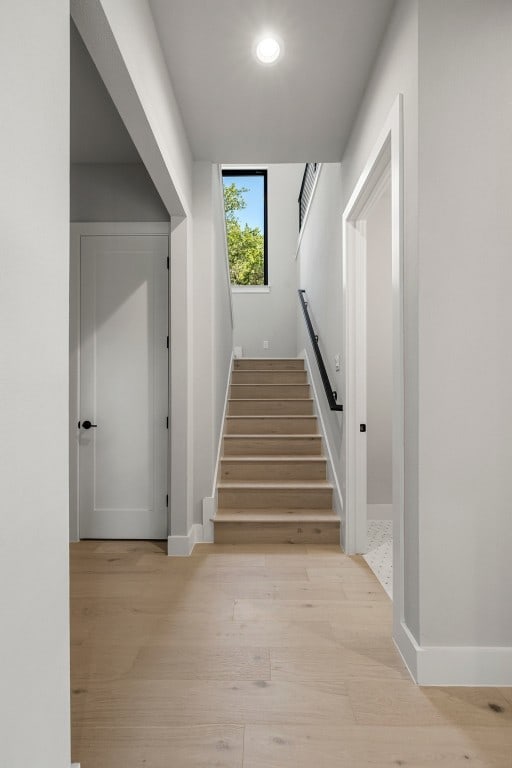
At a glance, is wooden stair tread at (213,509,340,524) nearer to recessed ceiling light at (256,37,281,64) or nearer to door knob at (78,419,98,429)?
door knob at (78,419,98,429)

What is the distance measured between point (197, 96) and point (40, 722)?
2837mm

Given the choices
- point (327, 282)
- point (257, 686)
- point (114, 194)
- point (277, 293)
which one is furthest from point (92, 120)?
point (277, 293)

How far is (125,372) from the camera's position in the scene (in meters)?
3.38

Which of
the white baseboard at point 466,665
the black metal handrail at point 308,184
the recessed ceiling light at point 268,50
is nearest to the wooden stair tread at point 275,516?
the white baseboard at point 466,665

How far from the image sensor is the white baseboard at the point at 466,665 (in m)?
1.71

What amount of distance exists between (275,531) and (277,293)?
14.3 ft

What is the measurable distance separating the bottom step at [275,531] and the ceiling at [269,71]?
2510 millimetres

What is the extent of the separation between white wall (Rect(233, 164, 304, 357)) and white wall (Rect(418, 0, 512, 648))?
16.7 ft

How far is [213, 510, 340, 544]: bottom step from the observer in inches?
128

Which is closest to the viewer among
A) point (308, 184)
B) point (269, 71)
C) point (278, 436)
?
point (269, 71)

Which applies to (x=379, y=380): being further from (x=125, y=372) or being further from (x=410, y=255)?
(x=410, y=255)

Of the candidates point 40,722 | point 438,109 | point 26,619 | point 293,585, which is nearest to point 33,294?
point 26,619

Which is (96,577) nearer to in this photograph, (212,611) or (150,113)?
(212,611)

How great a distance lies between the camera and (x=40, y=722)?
99cm
